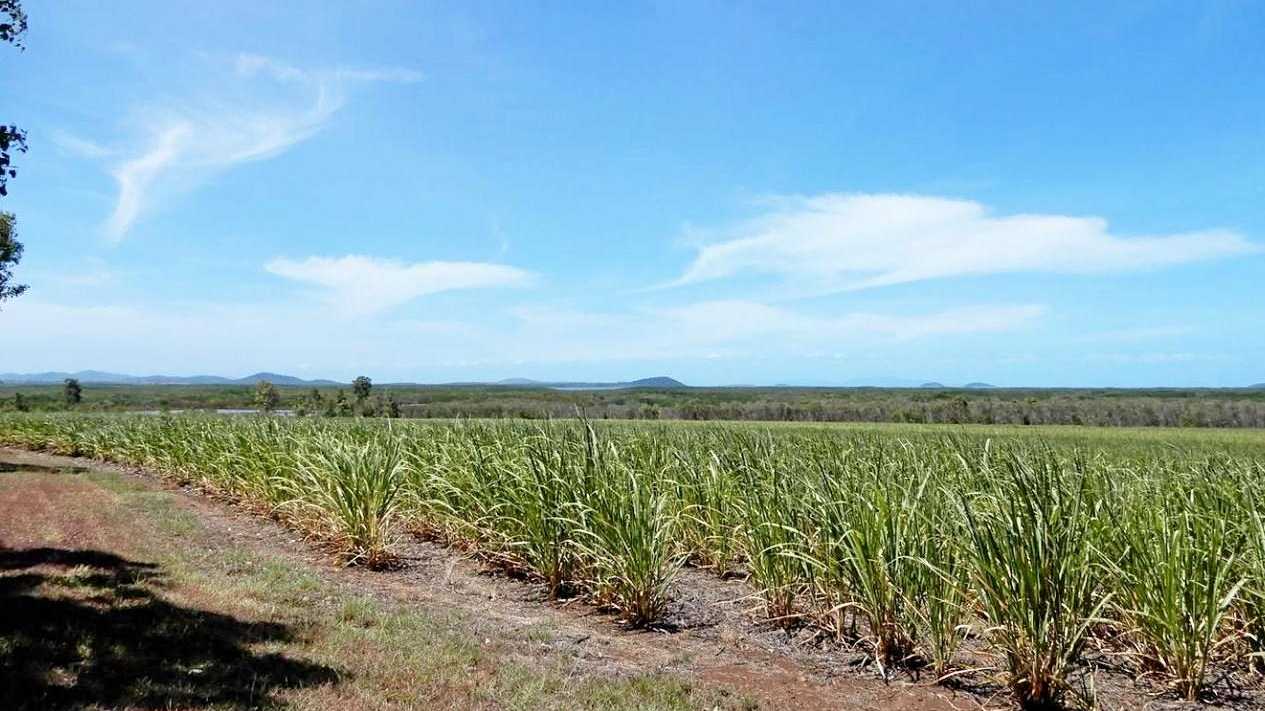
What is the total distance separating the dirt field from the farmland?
0.34 metres

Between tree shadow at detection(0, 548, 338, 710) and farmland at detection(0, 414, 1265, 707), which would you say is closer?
tree shadow at detection(0, 548, 338, 710)

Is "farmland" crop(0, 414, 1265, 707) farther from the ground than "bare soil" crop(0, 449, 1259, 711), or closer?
farther from the ground

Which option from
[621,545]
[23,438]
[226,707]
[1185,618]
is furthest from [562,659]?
[23,438]

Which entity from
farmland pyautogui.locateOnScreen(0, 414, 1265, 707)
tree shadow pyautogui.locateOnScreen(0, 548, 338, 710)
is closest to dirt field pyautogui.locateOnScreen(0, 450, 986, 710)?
tree shadow pyautogui.locateOnScreen(0, 548, 338, 710)

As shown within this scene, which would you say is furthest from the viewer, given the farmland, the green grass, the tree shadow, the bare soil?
the bare soil

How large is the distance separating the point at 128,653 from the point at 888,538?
14.7 feet

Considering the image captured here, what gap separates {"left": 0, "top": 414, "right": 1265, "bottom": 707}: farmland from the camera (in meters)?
4.09

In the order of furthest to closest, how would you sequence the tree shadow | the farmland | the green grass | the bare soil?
the bare soil < the farmland < the green grass < the tree shadow

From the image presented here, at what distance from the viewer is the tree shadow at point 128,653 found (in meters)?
3.53

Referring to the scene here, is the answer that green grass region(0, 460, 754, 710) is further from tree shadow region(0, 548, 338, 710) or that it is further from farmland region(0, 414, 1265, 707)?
farmland region(0, 414, 1265, 707)

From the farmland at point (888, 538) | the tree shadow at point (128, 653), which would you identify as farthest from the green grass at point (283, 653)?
the farmland at point (888, 538)

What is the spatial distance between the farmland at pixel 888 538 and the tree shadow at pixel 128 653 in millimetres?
2375

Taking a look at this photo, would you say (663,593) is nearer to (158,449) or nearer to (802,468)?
(802,468)

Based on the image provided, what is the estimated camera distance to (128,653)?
13.7ft
